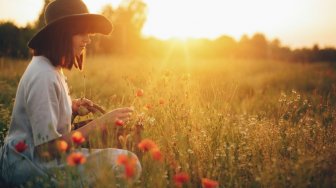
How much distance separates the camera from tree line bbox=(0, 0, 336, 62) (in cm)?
1798

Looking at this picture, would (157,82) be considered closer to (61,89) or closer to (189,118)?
(189,118)

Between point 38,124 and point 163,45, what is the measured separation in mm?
31378

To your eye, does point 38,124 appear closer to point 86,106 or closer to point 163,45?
point 86,106

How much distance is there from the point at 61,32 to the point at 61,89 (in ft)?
1.35

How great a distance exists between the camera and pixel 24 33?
17969mm

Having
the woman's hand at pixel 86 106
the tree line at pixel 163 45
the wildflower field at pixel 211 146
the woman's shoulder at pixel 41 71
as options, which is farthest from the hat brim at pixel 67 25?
the tree line at pixel 163 45

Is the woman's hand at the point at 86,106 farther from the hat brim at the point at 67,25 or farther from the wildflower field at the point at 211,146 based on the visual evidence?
the hat brim at the point at 67,25

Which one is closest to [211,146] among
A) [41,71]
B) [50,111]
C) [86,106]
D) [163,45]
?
[86,106]

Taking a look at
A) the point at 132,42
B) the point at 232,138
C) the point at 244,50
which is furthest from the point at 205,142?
the point at 132,42

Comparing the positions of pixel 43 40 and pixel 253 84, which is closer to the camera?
pixel 43 40

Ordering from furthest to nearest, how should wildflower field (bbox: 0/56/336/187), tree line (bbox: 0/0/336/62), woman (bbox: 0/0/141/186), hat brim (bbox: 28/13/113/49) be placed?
tree line (bbox: 0/0/336/62) < hat brim (bbox: 28/13/113/49) < woman (bbox: 0/0/141/186) < wildflower field (bbox: 0/56/336/187)

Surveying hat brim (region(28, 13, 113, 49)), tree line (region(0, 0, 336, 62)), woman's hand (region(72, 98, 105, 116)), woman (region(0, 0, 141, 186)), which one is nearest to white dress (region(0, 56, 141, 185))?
woman (region(0, 0, 141, 186))

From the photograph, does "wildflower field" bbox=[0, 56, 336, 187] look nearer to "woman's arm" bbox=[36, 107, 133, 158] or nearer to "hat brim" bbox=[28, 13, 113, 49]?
"woman's arm" bbox=[36, 107, 133, 158]

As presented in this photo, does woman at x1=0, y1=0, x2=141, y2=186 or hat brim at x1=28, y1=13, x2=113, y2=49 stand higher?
hat brim at x1=28, y1=13, x2=113, y2=49
